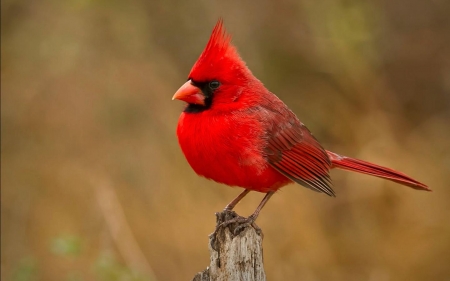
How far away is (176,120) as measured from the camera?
19.0ft

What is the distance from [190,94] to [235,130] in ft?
0.86

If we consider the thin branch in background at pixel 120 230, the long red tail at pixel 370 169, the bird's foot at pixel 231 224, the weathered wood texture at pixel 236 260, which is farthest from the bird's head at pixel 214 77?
the thin branch in background at pixel 120 230

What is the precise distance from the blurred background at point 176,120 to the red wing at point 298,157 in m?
1.56

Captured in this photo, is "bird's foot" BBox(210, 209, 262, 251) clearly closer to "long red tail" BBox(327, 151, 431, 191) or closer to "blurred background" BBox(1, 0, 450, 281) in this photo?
"long red tail" BBox(327, 151, 431, 191)

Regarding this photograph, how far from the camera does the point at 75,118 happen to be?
588 centimetres

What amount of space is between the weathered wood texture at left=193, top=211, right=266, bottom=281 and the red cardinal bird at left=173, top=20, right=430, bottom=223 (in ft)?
1.26

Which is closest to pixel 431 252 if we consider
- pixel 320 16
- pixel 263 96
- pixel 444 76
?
pixel 444 76

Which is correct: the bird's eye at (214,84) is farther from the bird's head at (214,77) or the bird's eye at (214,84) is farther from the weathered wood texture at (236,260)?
the weathered wood texture at (236,260)

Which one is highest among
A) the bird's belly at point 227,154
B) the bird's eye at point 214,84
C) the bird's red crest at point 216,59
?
the bird's red crest at point 216,59

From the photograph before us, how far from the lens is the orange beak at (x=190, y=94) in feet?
11.0

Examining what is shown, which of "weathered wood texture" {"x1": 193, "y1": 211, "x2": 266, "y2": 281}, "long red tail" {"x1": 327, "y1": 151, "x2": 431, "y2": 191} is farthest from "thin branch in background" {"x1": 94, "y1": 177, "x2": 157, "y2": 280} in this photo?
"weathered wood texture" {"x1": 193, "y1": 211, "x2": 266, "y2": 281}

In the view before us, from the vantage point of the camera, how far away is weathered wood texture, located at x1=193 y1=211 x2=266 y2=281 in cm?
284

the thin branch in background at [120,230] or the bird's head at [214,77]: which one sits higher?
the bird's head at [214,77]

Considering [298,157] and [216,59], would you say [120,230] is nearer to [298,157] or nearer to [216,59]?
[298,157]
